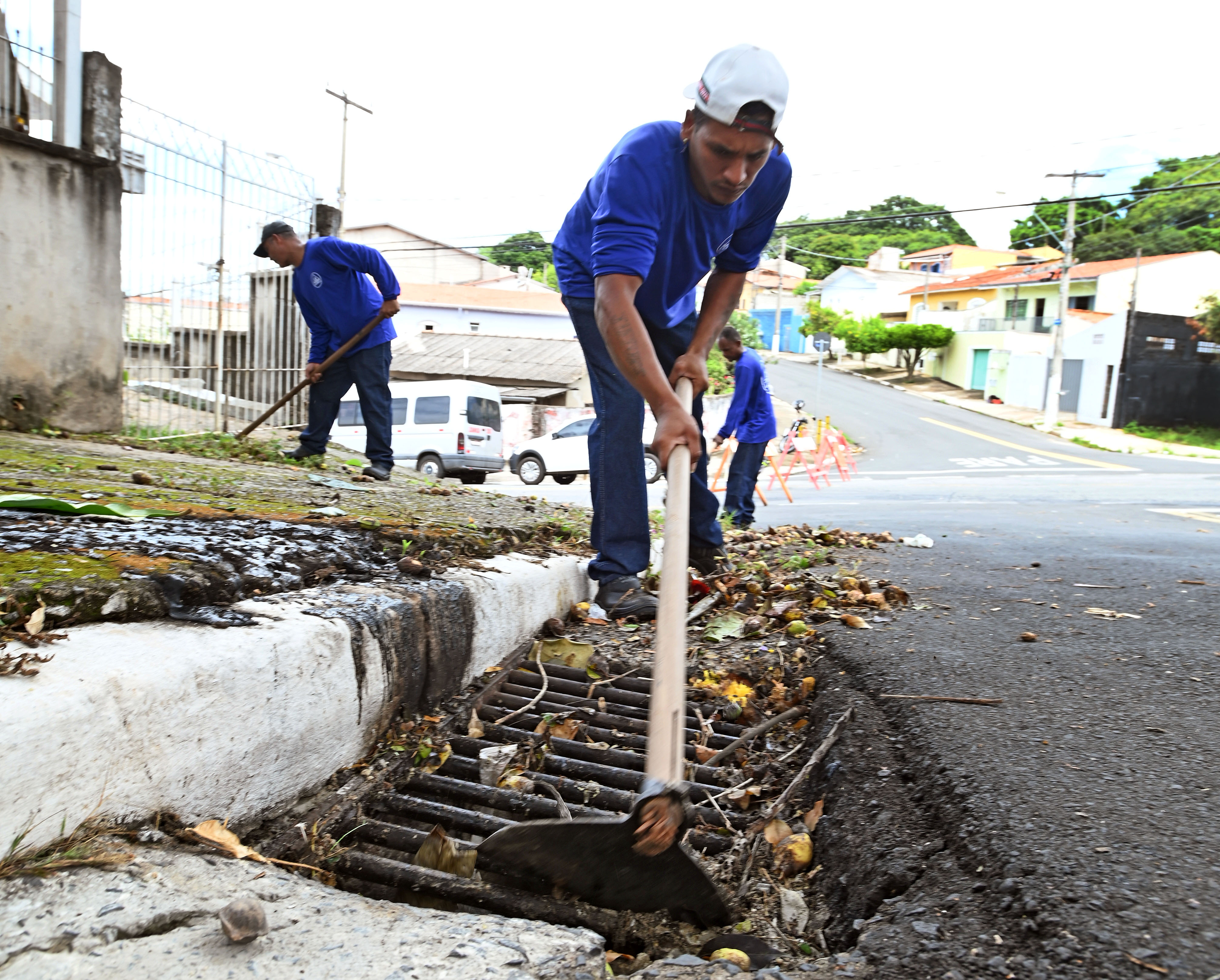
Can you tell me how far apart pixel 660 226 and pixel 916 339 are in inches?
1773

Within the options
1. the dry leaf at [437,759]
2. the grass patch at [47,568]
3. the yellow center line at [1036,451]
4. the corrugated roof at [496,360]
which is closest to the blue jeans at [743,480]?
the dry leaf at [437,759]

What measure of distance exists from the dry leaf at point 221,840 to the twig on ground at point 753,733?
0.93 meters

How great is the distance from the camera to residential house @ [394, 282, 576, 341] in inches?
1511

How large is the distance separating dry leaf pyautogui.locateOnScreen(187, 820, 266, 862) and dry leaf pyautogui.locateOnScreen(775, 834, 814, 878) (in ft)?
2.87

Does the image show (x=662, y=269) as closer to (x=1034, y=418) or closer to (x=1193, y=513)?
(x=1193, y=513)

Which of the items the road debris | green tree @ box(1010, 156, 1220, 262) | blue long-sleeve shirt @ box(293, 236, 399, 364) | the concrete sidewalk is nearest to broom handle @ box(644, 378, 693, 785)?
the road debris

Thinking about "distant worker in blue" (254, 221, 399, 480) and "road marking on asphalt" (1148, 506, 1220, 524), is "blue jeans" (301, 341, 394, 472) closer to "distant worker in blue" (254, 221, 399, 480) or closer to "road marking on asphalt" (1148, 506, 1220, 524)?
"distant worker in blue" (254, 221, 399, 480)

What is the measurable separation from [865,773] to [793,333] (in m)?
65.0

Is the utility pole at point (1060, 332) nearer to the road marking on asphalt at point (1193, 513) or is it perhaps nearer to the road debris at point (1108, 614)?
the road marking on asphalt at point (1193, 513)

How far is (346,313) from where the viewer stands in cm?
568

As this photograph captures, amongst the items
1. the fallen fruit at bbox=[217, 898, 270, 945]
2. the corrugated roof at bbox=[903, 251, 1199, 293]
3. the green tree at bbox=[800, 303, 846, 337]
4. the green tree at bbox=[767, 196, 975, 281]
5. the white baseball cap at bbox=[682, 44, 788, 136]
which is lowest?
the fallen fruit at bbox=[217, 898, 270, 945]

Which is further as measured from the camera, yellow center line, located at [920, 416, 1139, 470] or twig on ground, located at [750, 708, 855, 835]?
yellow center line, located at [920, 416, 1139, 470]

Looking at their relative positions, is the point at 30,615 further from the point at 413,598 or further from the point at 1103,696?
the point at 1103,696

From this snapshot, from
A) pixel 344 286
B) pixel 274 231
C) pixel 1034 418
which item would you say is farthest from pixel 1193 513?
pixel 1034 418
